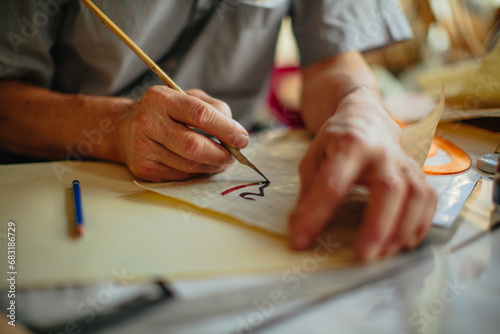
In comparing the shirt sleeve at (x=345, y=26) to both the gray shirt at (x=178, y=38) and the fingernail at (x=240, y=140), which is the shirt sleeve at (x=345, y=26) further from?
the fingernail at (x=240, y=140)

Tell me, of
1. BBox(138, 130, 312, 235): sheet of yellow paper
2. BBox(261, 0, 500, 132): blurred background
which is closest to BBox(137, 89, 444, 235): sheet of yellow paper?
BBox(138, 130, 312, 235): sheet of yellow paper

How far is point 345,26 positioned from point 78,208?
0.58 m

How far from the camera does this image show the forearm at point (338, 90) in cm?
44

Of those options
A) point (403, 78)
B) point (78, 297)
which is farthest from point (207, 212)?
point (403, 78)

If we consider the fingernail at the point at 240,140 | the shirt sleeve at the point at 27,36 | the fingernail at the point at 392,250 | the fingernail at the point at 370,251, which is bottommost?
the fingernail at the point at 392,250

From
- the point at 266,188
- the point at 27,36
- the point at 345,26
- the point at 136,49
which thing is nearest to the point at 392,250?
the point at 266,188

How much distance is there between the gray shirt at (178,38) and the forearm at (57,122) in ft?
0.17

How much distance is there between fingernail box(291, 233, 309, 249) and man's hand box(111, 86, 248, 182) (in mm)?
175

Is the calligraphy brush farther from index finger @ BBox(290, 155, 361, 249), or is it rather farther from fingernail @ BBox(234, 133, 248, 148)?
index finger @ BBox(290, 155, 361, 249)

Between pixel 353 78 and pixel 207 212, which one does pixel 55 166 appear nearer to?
pixel 207 212

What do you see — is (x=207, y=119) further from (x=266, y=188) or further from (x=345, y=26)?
(x=345, y=26)

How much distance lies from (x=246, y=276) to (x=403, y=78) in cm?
96

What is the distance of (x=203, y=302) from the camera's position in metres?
0.27

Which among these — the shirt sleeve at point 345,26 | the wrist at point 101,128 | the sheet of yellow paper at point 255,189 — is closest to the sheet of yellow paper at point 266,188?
the sheet of yellow paper at point 255,189
